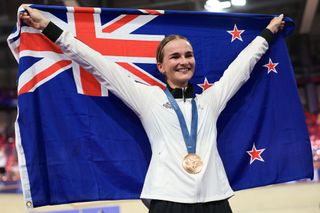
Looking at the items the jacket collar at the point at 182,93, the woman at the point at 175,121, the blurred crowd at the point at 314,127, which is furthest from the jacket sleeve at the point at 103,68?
the blurred crowd at the point at 314,127

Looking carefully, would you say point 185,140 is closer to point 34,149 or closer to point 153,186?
point 153,186

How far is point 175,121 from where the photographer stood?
1772 mm

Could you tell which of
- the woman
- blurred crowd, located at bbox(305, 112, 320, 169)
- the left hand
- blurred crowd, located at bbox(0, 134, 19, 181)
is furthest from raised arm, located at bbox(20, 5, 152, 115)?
blurred crowd, located at bbox(305, 112, 320, 169)

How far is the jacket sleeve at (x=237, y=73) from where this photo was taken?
1983mm

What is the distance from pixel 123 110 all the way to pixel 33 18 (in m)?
0.62

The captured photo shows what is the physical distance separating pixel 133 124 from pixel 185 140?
0.46 metres

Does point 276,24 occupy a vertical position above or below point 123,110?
above

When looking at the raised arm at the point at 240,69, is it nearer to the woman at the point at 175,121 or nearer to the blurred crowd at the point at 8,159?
the woman at the point at 175,121

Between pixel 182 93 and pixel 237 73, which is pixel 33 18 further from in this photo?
pixel 237 73

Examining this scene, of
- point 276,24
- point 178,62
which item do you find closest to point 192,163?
point 178,62

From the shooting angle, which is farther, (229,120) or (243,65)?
(229,120)

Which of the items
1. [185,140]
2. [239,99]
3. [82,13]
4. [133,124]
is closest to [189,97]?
[185,140]

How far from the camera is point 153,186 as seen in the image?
5.50ft

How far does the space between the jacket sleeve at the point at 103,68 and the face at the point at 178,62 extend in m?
0.13
